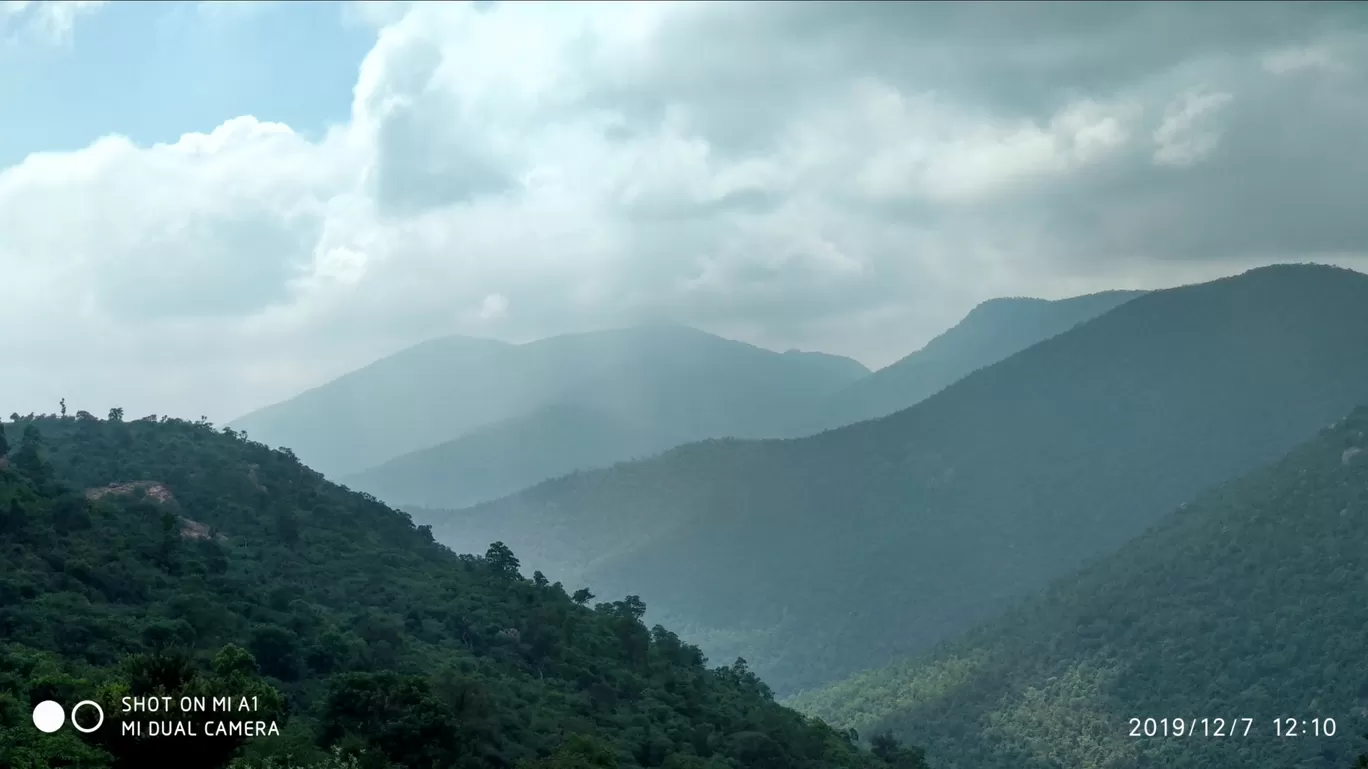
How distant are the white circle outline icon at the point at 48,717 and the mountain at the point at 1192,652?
68500 millimetres

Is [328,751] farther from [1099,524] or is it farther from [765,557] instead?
[765,557]

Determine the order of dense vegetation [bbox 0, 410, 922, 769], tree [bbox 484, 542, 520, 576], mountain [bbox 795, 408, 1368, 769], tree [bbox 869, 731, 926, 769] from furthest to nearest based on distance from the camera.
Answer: mountain [bbox 795, 408, 1368, 769] → tree [bbox 484, 542, 520, 576] → tree [bbox 869, 731, 926, 769] → dense vegetation [bbox 0, 410, 922, 769]

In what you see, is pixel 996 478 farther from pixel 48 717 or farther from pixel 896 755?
pixel 48 717

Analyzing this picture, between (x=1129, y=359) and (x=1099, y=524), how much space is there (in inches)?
1634

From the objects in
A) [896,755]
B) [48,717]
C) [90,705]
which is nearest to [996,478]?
[896,755]

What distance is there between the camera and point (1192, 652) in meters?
90.6

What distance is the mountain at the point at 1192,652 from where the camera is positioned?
80.6 m

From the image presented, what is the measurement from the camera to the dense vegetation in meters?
31.2

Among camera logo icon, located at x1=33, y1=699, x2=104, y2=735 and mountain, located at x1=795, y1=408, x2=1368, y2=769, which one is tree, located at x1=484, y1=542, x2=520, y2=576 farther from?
camera logo icon, located at x1=33, y1=699, x2=104, y2=735

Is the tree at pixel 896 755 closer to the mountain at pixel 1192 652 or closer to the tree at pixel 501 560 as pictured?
the mountain at pixel 1192 652

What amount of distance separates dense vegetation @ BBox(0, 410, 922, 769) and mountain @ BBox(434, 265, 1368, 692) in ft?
269

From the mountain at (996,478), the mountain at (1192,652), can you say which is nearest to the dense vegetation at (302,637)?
the mountain at (1192,652)

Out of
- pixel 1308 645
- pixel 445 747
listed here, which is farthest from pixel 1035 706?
pixel 445 747

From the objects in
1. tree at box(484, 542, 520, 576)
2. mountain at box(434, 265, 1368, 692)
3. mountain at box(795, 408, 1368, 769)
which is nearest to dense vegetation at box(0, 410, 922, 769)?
tree at box(484, 542, 520, 576)
